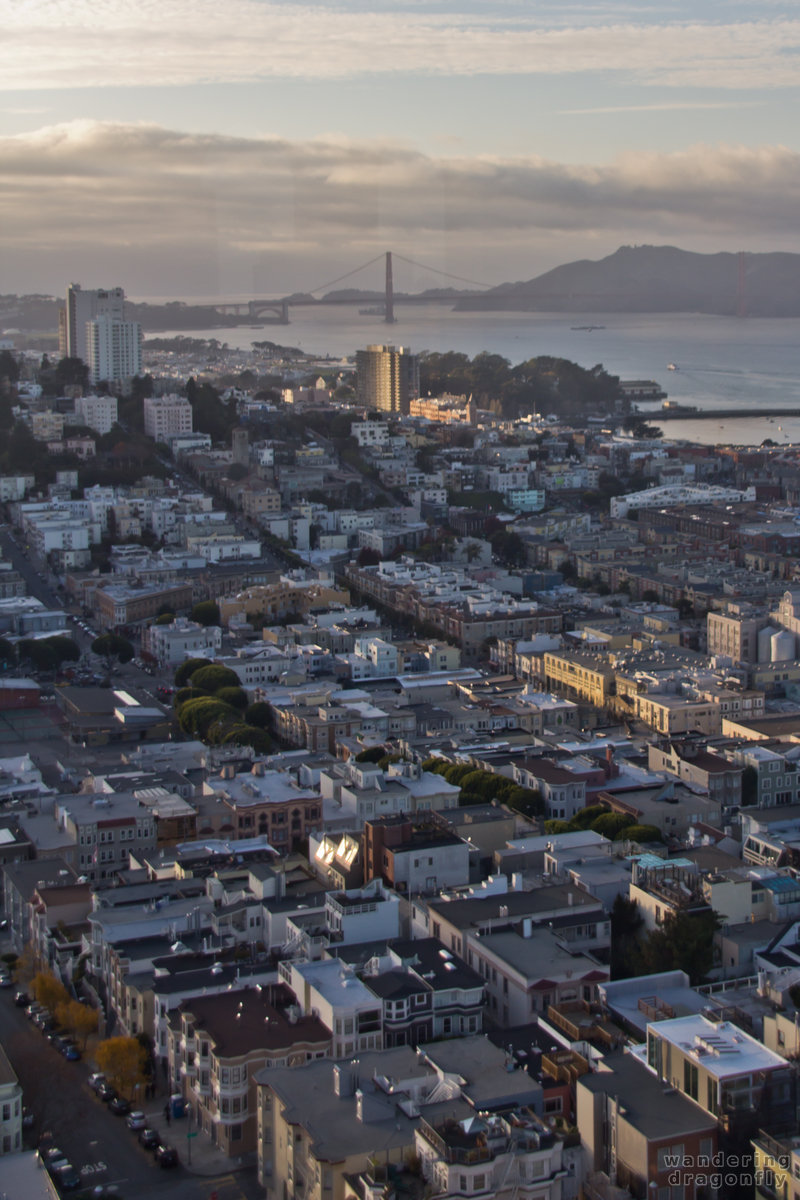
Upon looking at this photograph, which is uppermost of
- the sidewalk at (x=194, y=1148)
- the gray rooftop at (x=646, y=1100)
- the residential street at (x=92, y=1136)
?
the gray rooftop at (x=646, y=1100)

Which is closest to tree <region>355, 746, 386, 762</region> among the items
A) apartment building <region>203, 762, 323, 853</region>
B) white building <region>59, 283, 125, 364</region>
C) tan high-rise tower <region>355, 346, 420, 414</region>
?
apartment building <region>203, 762, 323, 853</region>

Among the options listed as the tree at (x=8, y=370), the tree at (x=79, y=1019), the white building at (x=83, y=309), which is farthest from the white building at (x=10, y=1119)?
the white building at (x=83, y=309)

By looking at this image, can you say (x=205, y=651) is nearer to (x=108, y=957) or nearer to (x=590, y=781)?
(x=590, y=781)

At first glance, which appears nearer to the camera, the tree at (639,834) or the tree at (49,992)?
the tree at (49,992)

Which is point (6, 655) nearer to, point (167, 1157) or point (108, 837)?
point (108, 837)

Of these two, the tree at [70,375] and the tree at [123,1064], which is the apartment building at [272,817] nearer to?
the tree at [123,1064]

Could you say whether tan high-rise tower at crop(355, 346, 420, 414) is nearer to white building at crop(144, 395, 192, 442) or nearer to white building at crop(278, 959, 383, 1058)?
white building at crop(144, 395, 192, 442)
